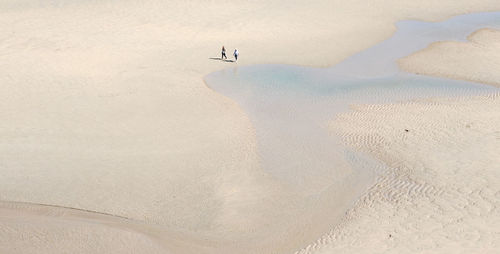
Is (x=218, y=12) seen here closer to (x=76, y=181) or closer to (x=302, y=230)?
(x=76, y=181)

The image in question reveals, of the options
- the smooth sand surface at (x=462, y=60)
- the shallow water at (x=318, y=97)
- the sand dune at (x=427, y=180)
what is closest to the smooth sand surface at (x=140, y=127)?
the shallow water at (x=318, y=97)

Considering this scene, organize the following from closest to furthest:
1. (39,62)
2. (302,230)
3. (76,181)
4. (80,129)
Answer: (302,230)
(76,181)
(80,129)
(39,62)

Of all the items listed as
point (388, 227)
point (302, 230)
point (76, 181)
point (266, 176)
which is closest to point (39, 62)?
point (76, 181)

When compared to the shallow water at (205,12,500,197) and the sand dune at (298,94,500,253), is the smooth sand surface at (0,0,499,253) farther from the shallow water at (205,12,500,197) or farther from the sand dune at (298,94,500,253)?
the sand dune at (298,94,500,253)

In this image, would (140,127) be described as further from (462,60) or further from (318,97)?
(462,60)

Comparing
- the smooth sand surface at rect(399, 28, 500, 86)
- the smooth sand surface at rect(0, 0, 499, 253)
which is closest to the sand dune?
the smooth sand surface at rect(0, 0, 499, 253)

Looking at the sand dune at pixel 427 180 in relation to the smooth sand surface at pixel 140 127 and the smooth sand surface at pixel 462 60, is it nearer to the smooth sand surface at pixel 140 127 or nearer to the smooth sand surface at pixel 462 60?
the smooth sand surface at pixel 140 127
